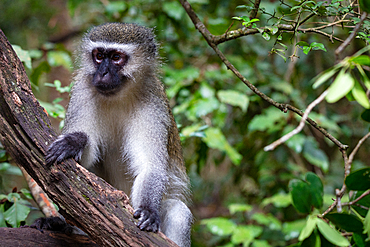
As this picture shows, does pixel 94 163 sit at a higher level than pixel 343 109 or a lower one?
higher

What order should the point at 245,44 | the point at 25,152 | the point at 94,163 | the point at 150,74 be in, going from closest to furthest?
the point at 25,152, the point at 94,163, the point at 150,74, the point at 245,44

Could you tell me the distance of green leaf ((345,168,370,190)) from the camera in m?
1.69

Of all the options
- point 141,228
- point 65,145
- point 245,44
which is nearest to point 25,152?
point 65,145

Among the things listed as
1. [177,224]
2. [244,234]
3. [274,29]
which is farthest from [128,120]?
[244,234]

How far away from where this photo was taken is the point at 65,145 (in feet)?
7.51

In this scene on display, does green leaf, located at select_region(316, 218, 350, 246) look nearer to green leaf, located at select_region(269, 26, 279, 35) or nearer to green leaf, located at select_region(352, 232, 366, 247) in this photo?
green leaf, located at select_region(352, 232, 366, 247)

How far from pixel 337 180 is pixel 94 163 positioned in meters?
3.59

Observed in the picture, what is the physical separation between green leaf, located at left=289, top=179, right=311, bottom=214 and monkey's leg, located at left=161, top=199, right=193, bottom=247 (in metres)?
1.11

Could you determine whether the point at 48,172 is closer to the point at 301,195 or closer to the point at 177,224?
the point at 177,224

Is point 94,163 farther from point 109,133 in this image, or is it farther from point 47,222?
point 47,222

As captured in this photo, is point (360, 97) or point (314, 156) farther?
point (314, 156)

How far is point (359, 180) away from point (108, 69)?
6.60ft

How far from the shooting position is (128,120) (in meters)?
3.06

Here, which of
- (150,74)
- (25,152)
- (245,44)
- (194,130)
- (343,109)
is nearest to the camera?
(25,152)
